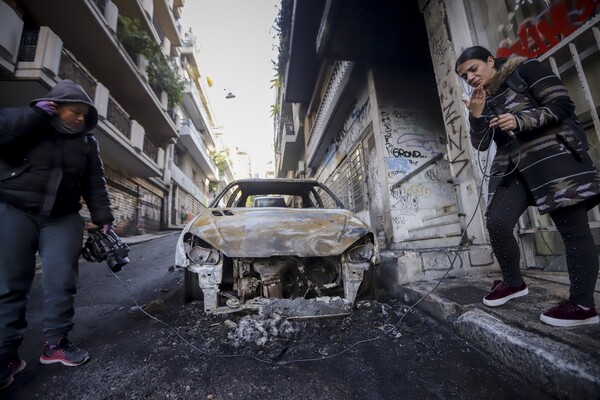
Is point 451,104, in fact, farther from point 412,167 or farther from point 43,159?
point 43,159

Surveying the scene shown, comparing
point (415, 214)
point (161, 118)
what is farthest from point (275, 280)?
point (161, 118)

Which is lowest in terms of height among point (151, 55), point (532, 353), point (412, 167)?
point (532, 353)

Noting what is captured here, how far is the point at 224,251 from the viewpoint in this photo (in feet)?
6.69

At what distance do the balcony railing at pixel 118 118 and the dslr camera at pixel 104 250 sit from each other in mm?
8596

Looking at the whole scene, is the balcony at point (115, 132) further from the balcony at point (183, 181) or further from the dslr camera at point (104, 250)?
the dslr camera at point (104, 250)

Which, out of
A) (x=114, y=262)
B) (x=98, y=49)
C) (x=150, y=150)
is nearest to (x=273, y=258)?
(x=114, y=262)

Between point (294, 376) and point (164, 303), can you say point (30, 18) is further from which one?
point (294, 376)

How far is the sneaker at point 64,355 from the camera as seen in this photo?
166 cm

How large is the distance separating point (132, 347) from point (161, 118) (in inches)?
546

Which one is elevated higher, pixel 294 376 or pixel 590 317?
pixel 590 317

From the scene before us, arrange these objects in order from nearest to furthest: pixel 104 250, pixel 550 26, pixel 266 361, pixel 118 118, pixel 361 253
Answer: pixel 266 361 < pixel 104 250 < pixel 361 253 < pixel 550 26 < pixel 118 118

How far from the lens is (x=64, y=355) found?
167 cm

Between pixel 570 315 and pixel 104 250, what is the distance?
3.02 metres

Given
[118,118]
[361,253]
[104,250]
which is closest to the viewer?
[104,250]
